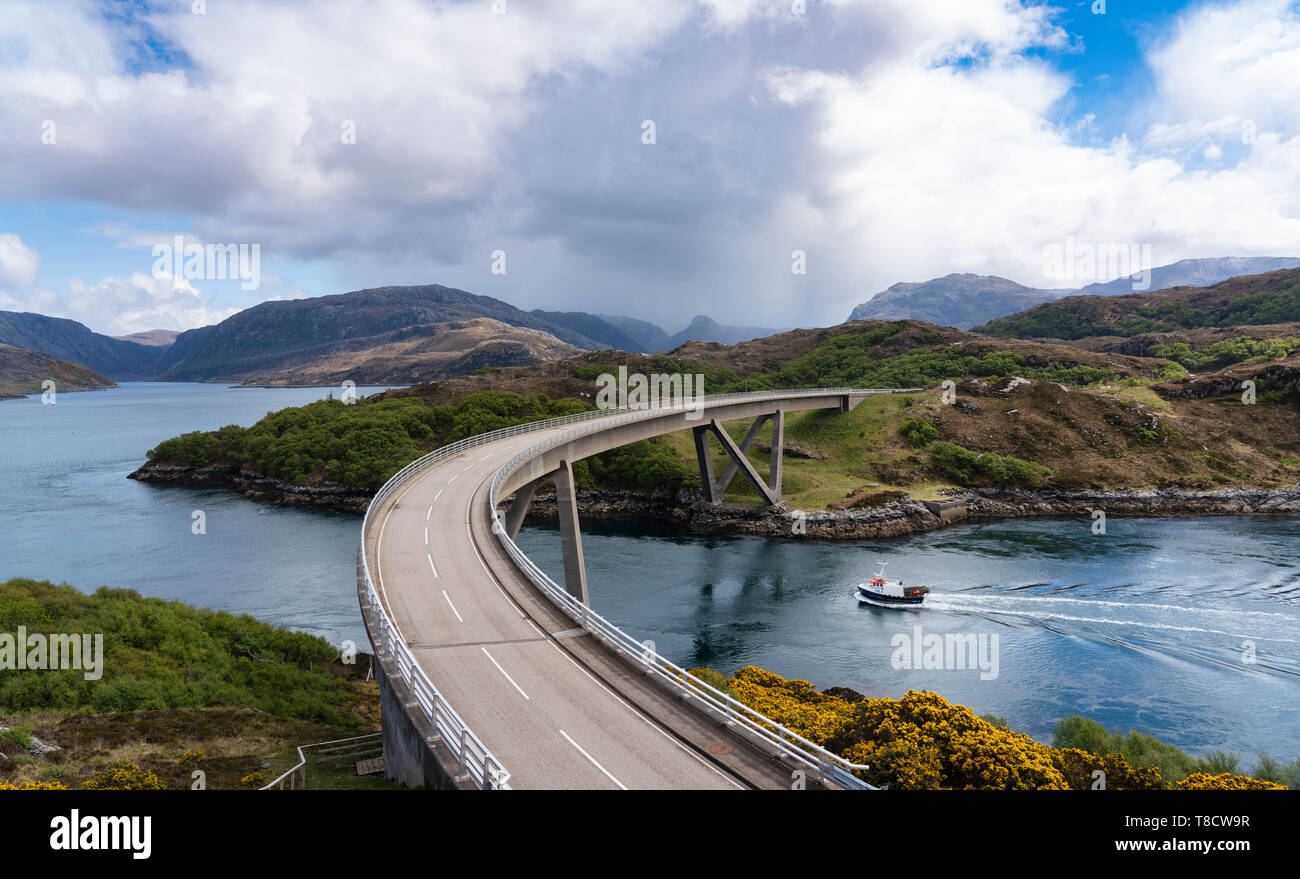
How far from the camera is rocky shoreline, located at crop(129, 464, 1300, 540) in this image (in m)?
72.6

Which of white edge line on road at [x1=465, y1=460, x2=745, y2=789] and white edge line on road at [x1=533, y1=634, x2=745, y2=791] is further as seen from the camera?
white edge line on road at [x1=465, y1=460, x2=745, y2=789]

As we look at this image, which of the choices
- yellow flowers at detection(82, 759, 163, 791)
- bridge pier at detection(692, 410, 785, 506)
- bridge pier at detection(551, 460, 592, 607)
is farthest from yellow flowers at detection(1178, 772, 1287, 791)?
bridge pier at detection(692, 410, 785, 506)

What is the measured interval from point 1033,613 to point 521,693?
42.8 metres

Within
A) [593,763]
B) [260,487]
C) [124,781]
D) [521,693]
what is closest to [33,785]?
[124,781]

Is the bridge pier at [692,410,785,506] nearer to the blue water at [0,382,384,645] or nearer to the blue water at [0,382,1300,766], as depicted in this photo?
the blue water at [0,382,1300,766]

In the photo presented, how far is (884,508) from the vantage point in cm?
7362

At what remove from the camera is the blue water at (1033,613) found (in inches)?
1399

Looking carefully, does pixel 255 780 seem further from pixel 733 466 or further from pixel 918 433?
pixel 918 433

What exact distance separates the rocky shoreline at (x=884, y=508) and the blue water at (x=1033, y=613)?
11.2ft

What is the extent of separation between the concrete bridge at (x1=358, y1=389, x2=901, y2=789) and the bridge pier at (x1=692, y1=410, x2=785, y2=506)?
44.9m

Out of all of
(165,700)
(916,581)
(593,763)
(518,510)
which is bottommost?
(916,581)

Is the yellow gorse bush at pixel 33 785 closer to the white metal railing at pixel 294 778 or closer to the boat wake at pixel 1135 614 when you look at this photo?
the white metal railing at pixel 294 778
